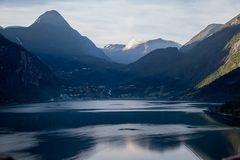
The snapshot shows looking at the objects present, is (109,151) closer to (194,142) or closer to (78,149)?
(78,149)

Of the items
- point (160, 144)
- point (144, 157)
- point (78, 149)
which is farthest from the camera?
point (160, 144)

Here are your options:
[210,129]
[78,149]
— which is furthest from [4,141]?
[210,129]

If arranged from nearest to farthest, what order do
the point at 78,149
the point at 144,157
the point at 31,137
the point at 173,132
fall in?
the point at 144,157, the point at 78,149, the point at 31,137, the point at 173,132

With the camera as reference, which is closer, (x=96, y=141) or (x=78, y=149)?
(x=78, y=149)

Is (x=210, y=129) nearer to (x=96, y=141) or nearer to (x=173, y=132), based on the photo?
(x=173, y=132)

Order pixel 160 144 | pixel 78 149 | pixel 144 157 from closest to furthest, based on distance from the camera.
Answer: pixel 144 157, pixel 78 149, pixel 160 144

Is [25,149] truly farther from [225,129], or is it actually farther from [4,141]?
[225,129]

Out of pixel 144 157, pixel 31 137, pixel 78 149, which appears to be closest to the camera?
pixel 144 157

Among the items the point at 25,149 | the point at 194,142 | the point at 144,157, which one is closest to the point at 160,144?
the point at 194,142

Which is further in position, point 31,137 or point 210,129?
point 210,129
